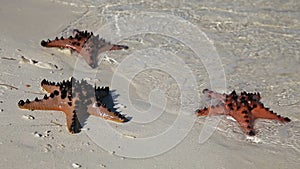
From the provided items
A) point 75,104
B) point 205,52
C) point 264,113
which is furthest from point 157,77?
point 75,104

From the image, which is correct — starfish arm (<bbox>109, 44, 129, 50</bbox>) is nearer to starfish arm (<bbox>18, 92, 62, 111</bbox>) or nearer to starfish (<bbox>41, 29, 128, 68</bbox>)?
starfish (<bbox>41, 29, 128, 68</bbox>)

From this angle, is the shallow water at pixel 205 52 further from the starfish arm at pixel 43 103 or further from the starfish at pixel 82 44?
the starfish arm at pixel 43 103

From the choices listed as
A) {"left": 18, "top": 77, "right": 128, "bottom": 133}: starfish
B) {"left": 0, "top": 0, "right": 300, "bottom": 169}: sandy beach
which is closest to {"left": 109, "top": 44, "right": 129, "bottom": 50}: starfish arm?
{"left": 0, "top": 0, "right": 300, "bottom": 169}: sandy beach

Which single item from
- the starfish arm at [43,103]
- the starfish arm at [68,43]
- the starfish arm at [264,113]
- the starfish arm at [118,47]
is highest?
the starfish arm at [118,47]

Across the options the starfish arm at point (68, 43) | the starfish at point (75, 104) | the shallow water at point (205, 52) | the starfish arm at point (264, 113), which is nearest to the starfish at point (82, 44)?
the starfish arm at point (68, 43)

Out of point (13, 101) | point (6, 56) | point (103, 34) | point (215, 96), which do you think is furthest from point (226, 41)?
point (13, 101)

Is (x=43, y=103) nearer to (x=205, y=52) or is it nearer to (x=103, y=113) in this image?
(x=103, y=113)

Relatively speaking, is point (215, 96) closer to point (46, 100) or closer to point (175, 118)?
point (175, 118)
